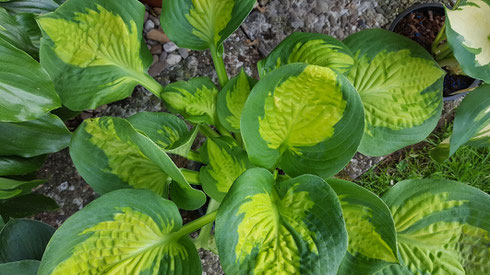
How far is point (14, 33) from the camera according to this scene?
97cm

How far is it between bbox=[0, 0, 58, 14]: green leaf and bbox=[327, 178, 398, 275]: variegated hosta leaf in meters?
0.92

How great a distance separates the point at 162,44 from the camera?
1.38m

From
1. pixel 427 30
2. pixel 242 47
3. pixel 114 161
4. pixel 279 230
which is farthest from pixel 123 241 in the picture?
pixel 427 30

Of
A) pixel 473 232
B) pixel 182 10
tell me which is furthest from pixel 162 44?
pixel 473 232

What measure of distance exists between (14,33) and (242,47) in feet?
2.34

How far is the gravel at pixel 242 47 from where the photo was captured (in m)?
1.33

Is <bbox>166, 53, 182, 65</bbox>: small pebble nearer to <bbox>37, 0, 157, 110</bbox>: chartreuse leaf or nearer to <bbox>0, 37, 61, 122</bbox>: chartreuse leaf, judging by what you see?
<bbox>37, 0, 157, 110</bbox>: chartreuse leaf

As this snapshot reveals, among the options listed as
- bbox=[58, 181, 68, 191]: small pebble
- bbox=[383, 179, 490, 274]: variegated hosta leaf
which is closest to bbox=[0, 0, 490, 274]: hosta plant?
bbox=[383, 179, 490, 274]: variegated hosta leaf

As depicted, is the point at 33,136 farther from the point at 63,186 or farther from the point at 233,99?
the point at 233,99

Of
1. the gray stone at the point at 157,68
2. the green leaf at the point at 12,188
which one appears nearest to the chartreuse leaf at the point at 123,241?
the green leaf at the point at 12,188

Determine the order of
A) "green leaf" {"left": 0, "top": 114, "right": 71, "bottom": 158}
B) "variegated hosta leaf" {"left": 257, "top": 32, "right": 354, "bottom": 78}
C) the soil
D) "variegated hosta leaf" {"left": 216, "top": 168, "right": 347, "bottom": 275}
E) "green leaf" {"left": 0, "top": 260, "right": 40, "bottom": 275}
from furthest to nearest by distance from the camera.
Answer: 1. the soil
2. "green leaf" {"left": 0, "top": 114, "right": 71, "bottom": 158}
3. "variegated hosta leaf" {"left": 257, "top": 32, "right": 354, "bottom": 78}
4. "green leaf" {"left": 0, "top": 260, "right": 40, "bottom": 275}
5. "variegated hosta leaf" {"left": 216, "top": 168, "right": 347, "bottom": 275}

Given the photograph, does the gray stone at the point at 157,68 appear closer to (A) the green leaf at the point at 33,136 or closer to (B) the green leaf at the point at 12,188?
(A) the green leaf at the point at 33,136

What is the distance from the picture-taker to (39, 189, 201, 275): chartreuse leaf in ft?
2.32

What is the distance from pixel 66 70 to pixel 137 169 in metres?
0.28
